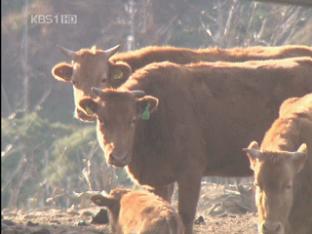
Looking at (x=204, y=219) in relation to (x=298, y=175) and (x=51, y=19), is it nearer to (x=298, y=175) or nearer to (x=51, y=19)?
(x=298, y=175)

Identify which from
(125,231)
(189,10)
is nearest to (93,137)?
(189,10)

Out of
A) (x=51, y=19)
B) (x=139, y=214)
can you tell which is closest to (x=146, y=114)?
(x=139, y=214)

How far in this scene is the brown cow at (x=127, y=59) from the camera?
13.3 metres

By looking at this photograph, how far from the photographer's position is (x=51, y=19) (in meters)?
24.1

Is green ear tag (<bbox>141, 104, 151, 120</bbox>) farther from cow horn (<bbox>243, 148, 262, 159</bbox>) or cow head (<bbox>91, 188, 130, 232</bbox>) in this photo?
cow horn (<bbox>243, 148, 262, 159</bbox>)

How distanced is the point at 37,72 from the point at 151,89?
1543 cm

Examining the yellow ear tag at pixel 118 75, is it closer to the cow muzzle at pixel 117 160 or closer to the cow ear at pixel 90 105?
the cow ear at pixel 90 105

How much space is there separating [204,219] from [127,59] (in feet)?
6.97

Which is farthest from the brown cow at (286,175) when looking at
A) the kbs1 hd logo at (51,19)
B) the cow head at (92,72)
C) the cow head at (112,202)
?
the kbs1 hd logo at (51,19)

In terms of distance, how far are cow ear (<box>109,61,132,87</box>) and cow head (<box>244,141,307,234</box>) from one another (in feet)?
14.2

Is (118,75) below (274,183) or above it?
above

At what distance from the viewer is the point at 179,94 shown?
11570mm

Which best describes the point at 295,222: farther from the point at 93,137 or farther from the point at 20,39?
the point at 20,39

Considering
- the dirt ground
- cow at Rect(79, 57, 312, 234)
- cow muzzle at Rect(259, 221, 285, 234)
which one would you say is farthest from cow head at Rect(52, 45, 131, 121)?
cow muzzle at Rect(259, 221, 285, 234)
